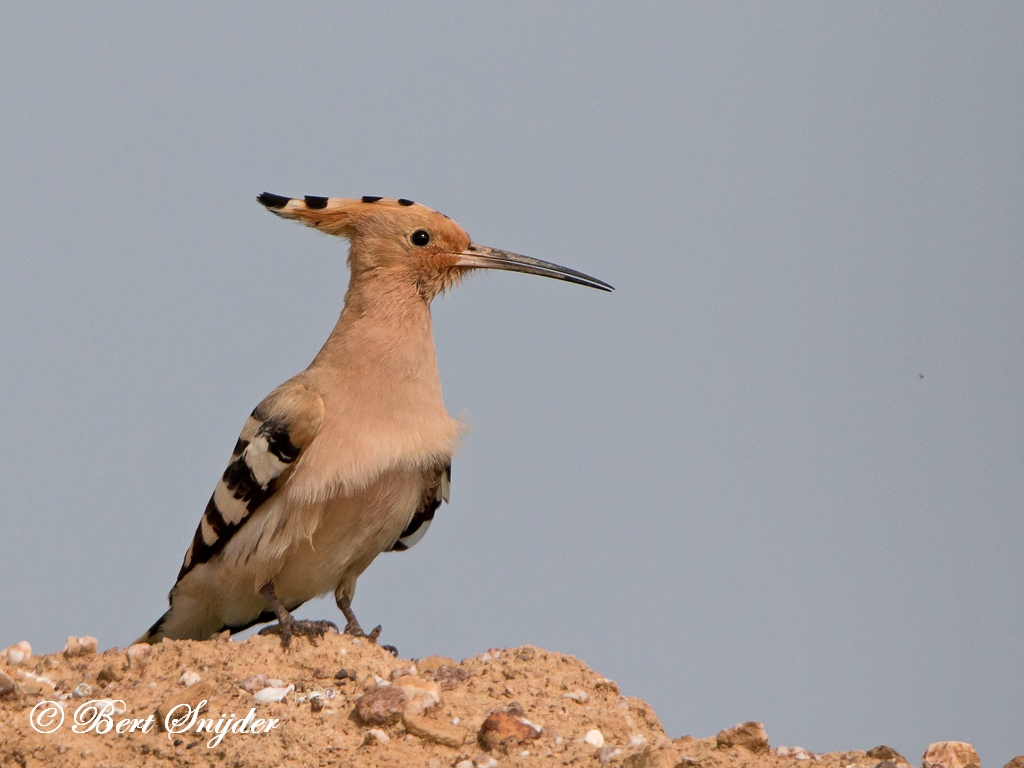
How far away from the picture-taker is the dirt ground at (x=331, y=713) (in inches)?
134

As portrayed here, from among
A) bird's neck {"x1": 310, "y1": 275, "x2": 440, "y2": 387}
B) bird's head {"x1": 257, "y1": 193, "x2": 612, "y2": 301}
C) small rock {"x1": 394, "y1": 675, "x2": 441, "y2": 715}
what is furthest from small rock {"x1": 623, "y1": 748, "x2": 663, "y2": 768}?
bird's head {"x1": 257, "y1": 193, "x2": 612, "y2": 301}

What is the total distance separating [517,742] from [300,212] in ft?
7.47

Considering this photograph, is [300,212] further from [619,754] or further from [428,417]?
[619,754]

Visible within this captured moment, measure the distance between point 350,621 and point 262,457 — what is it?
2.40 ft

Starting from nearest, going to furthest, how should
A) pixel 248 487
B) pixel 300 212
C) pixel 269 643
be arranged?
pixel 269 643 → pixel 248 487 → pixel 300 212

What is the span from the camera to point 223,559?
180 inches

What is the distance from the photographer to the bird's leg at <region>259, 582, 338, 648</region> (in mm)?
4164

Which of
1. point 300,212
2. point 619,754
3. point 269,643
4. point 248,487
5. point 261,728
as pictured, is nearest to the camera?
point 619,754

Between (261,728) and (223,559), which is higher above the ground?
(223,559)

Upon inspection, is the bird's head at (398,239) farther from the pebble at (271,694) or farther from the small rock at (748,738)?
the small rock at (748,738)

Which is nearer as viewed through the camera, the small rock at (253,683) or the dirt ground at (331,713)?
the dirt ground at (331,713)

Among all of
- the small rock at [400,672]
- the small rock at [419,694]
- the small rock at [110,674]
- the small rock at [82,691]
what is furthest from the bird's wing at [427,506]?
the small rock at [82,691]

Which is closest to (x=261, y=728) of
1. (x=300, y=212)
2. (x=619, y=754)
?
(x=619, y=754)

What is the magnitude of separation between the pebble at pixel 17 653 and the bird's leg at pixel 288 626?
2.33 ft
